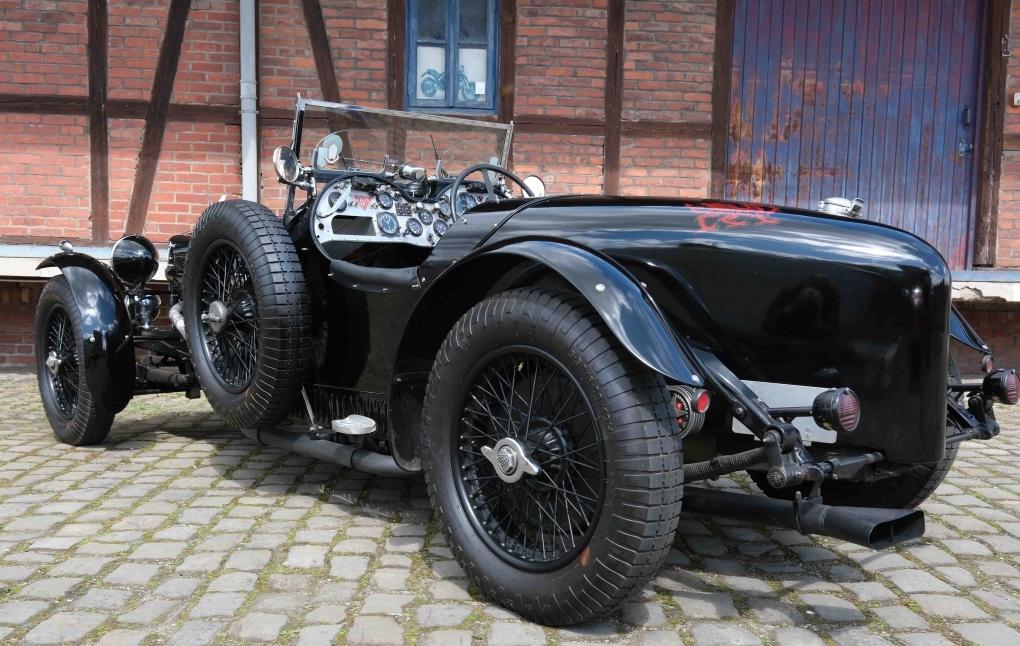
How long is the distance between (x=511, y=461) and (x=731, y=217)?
917 mm

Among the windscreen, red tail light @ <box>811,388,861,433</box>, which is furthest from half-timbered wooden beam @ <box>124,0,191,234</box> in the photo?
red tail light @ <box>811,388,861,433</box>

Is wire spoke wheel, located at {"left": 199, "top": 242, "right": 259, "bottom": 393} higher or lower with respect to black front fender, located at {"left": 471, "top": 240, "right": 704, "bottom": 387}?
lower

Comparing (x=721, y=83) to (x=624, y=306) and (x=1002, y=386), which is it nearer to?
(x=1002, y=386)

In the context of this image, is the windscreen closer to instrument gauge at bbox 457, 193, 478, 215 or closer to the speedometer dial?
instrument gauge at bbox 457, 193, 478, 215

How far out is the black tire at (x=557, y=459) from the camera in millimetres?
1977

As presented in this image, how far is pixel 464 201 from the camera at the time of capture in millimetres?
4070

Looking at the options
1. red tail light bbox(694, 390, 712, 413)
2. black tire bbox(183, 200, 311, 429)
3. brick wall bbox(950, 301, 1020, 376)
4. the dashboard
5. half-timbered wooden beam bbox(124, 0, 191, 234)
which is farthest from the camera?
brick wall bbox(950, 301, 1020, 376)

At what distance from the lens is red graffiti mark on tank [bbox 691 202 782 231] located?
7.59ft

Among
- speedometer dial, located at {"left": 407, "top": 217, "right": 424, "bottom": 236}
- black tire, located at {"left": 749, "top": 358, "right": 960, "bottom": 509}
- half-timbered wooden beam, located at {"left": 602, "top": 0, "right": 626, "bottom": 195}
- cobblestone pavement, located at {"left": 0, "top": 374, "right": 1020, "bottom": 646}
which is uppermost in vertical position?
half-timbered wooden beam, located at {"left": 602, "top": 0, "right": 626, "bottom": 195}

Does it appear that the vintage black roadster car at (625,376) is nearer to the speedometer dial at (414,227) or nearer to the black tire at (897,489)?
the black tire at (897,489)

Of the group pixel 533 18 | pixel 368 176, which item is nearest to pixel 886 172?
pixel 533 18

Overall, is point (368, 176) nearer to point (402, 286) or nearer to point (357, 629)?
point (402, 286)

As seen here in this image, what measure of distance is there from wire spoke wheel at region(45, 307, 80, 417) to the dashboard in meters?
1.78

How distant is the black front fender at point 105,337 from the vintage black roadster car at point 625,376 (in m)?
1.32
